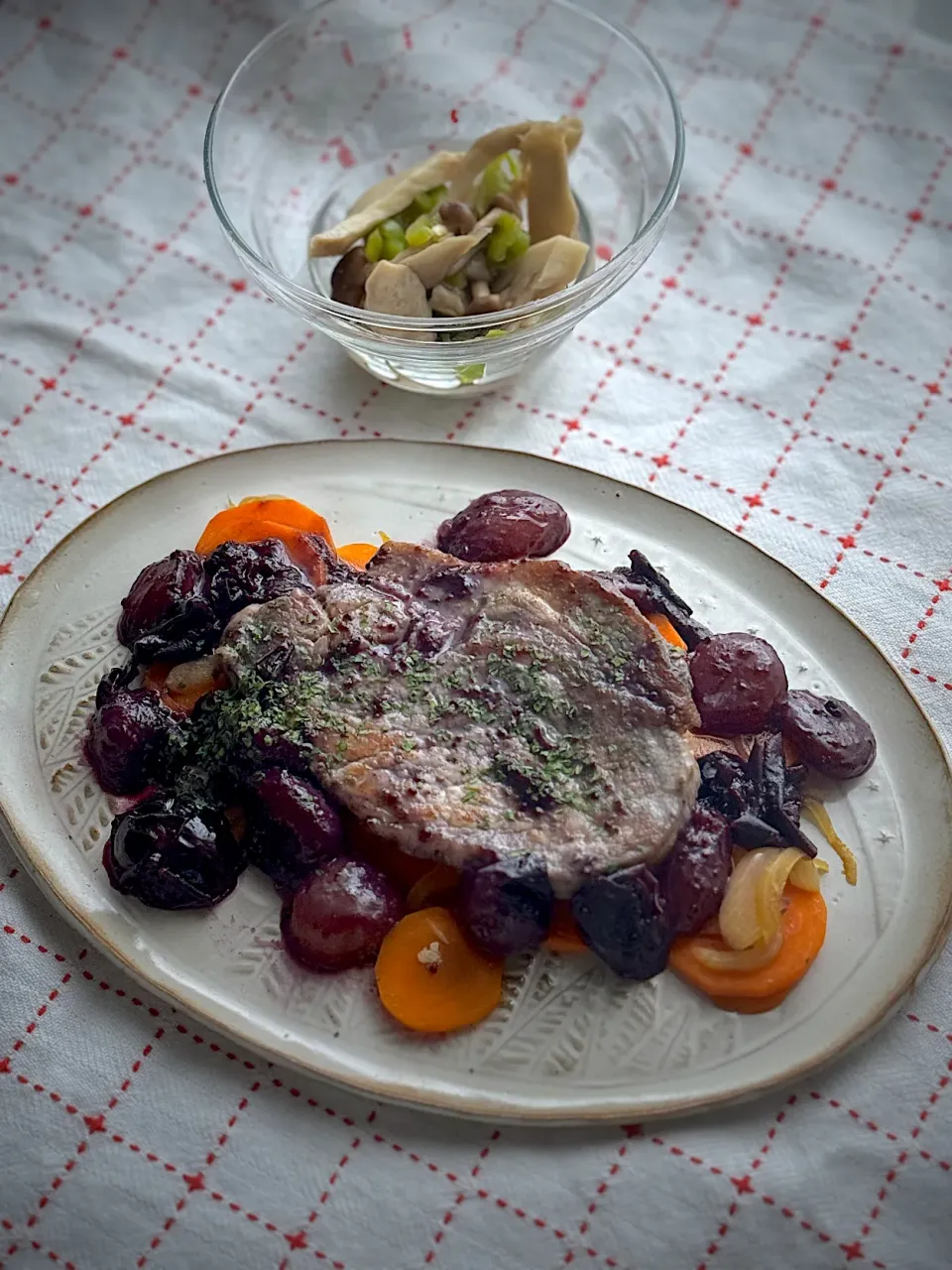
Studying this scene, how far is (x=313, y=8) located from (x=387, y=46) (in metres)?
0.33

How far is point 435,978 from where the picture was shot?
110 inches

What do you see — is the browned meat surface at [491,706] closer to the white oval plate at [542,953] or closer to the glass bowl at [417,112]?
the white oval plate at [542,953]

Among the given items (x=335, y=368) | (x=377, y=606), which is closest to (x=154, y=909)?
(x=377, y=606)

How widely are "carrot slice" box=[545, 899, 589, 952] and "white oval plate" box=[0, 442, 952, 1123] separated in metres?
0.04

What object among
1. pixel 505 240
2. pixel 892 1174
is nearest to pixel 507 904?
pixel 892 1174

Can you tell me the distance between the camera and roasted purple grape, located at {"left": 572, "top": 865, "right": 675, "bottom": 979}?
275 cm

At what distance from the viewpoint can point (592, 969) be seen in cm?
287

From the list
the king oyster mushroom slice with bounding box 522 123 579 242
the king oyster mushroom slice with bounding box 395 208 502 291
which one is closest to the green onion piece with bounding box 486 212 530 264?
the king oyster mushroom slice with bounding box 395 208 502 291

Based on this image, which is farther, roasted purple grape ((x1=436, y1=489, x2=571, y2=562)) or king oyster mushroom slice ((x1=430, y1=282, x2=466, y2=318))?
king oyster mushroom slice ((x1=430, y1=282, x2=466, y2=318))

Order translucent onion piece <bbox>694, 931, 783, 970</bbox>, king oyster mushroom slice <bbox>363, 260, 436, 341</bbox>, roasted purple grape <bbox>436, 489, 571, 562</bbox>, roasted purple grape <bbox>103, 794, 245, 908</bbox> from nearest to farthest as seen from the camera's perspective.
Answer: translucent onion piece <bbox>694, 931, 783, 970</bbox>, roasted purple grape <bbox>103, 794, 245, 908</bbox>, roasted purple grape <bbox>436, 489, 571, 562</bbox>, king oyster mushroom slice <bbox>363, 260, 436, 341</bbox>

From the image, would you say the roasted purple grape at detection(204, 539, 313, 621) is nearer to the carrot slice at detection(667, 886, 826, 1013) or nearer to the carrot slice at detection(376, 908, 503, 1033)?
the carrot slice at detection(376, 908, 503, 1033)

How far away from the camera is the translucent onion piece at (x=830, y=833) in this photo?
118 inches

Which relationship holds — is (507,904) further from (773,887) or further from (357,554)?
(357,554)

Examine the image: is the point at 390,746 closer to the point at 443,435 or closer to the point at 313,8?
the point at 443,435
